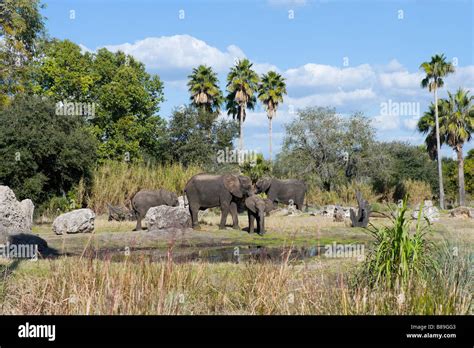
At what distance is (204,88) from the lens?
166 feet

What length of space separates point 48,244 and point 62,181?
12034 mm

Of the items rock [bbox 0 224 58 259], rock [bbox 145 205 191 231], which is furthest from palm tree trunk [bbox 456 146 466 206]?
Answer: rock [bbox 0 224 58 259]

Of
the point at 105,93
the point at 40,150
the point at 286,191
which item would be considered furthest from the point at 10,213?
the point at 105,93

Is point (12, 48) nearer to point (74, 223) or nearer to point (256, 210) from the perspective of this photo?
point (74, 223)

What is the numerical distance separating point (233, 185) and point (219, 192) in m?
0.68

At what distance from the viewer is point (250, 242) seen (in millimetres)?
18516

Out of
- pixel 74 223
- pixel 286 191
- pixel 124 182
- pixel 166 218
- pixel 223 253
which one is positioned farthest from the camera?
pixel 286 191

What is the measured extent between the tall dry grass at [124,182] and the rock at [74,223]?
294 inches

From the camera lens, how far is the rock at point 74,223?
21141mm

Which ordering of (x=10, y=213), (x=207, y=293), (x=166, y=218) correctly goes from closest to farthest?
1. (x=207, y=293)
2. (x=10, y=213)
3. (x=166, y=218)

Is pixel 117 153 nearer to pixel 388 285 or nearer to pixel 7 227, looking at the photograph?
pixel 7 227

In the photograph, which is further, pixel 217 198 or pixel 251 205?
pixel 217 198

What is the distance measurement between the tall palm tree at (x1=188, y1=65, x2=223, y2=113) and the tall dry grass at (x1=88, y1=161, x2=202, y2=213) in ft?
59.7
